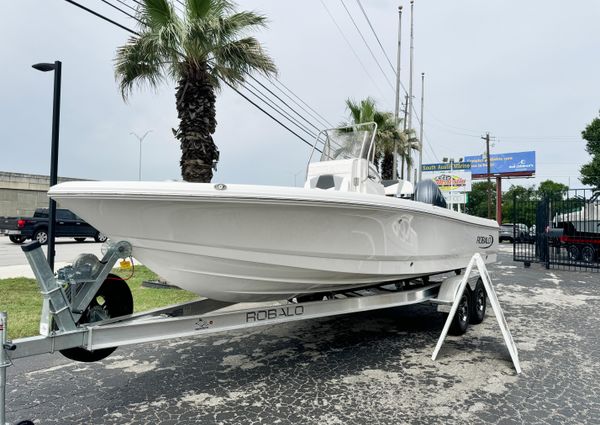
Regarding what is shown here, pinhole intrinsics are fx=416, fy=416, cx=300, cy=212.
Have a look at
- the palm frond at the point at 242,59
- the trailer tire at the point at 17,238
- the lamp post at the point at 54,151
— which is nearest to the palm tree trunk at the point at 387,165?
the palm frond at the point at 242,59

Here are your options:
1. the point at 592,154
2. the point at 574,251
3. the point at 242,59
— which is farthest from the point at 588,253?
the point at 592,154

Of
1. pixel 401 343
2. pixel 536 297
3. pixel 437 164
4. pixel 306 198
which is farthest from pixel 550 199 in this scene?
pixel 437 164

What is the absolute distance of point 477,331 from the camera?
16.5 feet

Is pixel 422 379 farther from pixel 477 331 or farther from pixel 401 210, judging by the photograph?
pixel 477 331

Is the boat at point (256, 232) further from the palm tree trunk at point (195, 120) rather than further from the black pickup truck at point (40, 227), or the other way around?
the black pickup truck at point (40, 227)

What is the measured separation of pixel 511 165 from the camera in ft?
162

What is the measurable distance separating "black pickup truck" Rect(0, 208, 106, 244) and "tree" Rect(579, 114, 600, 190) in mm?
29092

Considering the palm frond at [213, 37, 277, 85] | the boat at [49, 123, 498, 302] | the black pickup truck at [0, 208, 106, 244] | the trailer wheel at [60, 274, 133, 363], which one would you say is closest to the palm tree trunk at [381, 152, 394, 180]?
the palm frond at [213, 37, 277, 85]

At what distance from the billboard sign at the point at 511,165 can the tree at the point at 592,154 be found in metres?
20.1

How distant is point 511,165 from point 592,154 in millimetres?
21888

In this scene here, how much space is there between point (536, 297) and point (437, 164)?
134 feet

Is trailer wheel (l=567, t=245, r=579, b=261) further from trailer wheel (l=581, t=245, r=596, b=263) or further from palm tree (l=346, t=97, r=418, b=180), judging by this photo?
palm tree (l=346, t=97, r=418, b=180)

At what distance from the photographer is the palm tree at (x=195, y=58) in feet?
25.4

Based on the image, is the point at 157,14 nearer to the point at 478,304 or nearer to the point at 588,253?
the point at 478,304
